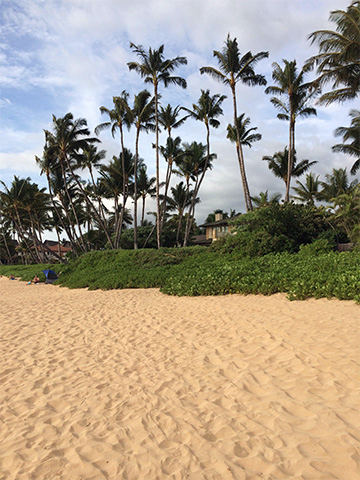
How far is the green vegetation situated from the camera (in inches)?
323

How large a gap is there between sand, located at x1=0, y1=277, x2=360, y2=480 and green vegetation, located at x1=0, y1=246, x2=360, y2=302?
1.20m

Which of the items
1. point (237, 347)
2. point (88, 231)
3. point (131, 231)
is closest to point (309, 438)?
point (237, 347)

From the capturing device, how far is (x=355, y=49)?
607 inches

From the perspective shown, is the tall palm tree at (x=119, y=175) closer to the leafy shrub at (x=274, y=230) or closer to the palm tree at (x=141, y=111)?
the palm tree at (x=141, y=111)

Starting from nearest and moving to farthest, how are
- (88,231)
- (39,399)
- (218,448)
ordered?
(218,448), (39,399), (88,231)

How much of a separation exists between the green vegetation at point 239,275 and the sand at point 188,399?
1.20m

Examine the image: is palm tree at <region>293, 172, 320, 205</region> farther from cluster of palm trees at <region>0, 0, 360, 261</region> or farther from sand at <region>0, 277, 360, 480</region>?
sand at <region>0, 277, 360, 480</region>

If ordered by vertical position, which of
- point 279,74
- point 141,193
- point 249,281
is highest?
point 279,74

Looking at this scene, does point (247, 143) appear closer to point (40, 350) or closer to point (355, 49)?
point (355, 49)

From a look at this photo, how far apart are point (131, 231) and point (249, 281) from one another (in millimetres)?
24598

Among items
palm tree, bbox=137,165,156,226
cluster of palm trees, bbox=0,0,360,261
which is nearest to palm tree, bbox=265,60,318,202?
cluster of palm trees, bbox=0,0,360,261

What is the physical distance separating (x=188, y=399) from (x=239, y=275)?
7.51 m

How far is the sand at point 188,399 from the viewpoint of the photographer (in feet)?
8.56

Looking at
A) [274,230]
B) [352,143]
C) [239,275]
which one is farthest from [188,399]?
[352,143]
